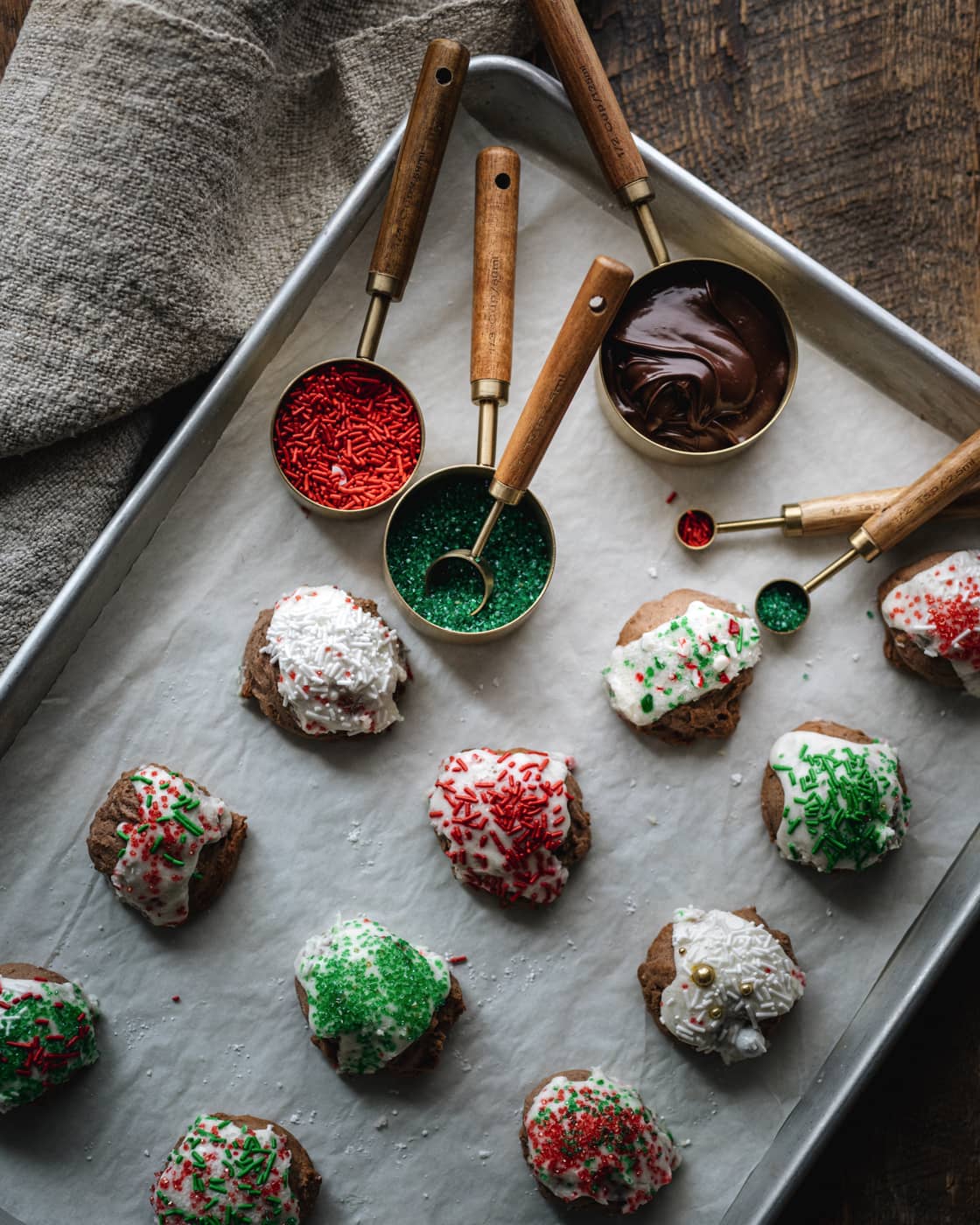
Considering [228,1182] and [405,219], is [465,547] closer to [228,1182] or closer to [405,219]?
[405,219]

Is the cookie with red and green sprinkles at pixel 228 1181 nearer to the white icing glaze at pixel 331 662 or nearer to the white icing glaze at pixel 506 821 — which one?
the white icing glaze at pixel 506 821

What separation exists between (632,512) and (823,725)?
747mm

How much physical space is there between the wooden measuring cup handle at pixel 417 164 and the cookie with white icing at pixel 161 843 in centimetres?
132

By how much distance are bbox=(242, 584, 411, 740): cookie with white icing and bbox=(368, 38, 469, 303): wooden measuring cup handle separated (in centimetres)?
79

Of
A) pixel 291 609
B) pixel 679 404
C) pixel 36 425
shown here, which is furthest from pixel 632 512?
pixel 36 425

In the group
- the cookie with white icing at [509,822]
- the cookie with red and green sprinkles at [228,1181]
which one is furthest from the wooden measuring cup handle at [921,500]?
the cookie with red and green sprinkles at [228,1181]

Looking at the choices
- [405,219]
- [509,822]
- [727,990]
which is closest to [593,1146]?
[727,990]

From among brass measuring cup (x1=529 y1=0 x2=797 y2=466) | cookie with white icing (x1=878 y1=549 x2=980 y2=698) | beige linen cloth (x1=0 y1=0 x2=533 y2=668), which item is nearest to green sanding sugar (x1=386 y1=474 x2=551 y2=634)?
brass measuring cup (x1=529 y1=0 x2=797 y2=466)

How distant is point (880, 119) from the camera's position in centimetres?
264

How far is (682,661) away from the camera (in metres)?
2.42

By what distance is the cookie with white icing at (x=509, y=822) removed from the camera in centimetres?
240

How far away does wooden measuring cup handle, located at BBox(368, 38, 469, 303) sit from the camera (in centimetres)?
226

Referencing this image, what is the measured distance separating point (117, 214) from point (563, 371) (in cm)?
112

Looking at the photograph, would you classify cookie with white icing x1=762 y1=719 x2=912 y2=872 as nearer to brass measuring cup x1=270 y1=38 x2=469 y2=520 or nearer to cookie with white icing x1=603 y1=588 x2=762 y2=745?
cookie with white icing x1=603 y1=588 x2=762 y2=745
